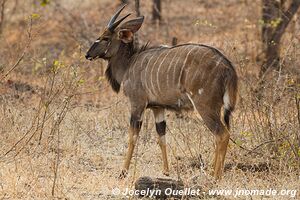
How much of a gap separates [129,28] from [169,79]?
3.42ft

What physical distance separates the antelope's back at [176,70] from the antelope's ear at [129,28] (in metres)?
0.34

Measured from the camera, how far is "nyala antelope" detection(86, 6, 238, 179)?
20.1 ft

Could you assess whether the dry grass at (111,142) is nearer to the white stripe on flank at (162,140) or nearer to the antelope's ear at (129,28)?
the white stripe on flank at (162,140)

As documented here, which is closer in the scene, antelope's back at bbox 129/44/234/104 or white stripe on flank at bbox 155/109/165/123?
antelope's back at bbox 129/44/234/104

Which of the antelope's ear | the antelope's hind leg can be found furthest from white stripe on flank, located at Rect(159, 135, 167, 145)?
the antelope's ear

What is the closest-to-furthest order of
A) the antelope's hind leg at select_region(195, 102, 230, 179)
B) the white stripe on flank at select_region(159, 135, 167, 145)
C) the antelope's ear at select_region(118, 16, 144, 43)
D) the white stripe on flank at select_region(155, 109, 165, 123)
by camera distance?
the antelope's hind leg at select_region(195, 102, 230, 179)
the white stripe on flank at select_region(159, 135, 167, 145)
the white stripe on flank at select_region(155, 109, 165, 123)
the antelope's ear at select_region(118, 16, 144, 43)

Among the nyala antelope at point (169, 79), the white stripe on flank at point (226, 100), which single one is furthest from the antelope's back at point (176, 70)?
the white stripe on flank at point (226, 100)

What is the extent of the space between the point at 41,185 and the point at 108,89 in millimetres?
4586

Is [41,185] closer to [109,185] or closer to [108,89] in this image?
[109,185]

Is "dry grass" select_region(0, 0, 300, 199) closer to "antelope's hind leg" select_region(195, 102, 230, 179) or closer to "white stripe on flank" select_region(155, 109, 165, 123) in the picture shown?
"antelope's hind leg" select_region(195, 102, 230, 179)

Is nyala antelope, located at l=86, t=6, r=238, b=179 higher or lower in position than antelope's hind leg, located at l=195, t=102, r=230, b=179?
higher

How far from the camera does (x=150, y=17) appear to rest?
17.2 meters

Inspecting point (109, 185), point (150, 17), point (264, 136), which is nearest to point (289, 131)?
point (264, 136)

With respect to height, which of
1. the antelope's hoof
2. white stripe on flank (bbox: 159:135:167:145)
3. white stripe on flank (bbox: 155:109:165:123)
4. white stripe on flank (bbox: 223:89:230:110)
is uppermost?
white stripe on flank (bbox: 223:89:230:110)
